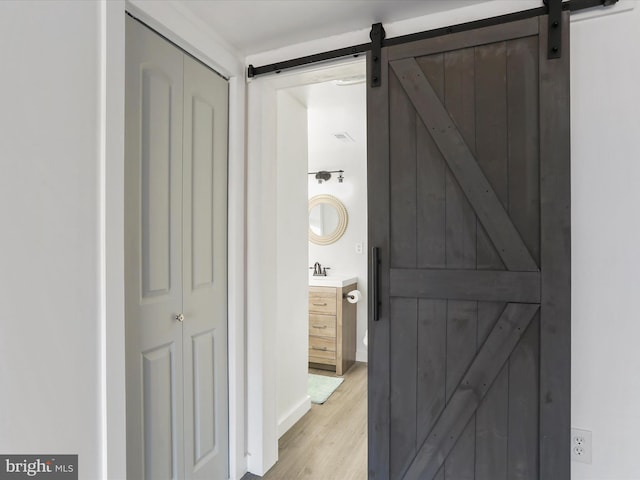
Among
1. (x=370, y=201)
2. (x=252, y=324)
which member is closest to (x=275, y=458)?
(x=252, y=324)

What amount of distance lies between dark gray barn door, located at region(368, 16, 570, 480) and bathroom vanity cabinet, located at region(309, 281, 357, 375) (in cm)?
190

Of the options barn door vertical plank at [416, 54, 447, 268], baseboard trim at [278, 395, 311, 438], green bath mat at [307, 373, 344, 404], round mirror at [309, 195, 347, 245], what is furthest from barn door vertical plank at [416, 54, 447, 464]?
round mirror at [309, 195, 347, 245]

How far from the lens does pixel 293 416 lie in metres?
2.68

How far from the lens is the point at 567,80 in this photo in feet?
4.73

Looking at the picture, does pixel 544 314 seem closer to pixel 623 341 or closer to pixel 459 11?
pixel 623 341

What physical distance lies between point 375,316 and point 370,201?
54 cm

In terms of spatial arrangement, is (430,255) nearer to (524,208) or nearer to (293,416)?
(524,208)

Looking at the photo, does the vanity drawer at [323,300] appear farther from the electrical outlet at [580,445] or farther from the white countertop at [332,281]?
the electrical outlet at [580,445]

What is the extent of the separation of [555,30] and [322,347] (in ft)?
10.1

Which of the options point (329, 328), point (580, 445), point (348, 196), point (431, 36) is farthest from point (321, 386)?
point (431, 36)

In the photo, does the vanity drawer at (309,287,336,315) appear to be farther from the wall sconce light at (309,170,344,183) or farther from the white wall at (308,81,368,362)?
the wall sconce light at (309,170,344,183)
